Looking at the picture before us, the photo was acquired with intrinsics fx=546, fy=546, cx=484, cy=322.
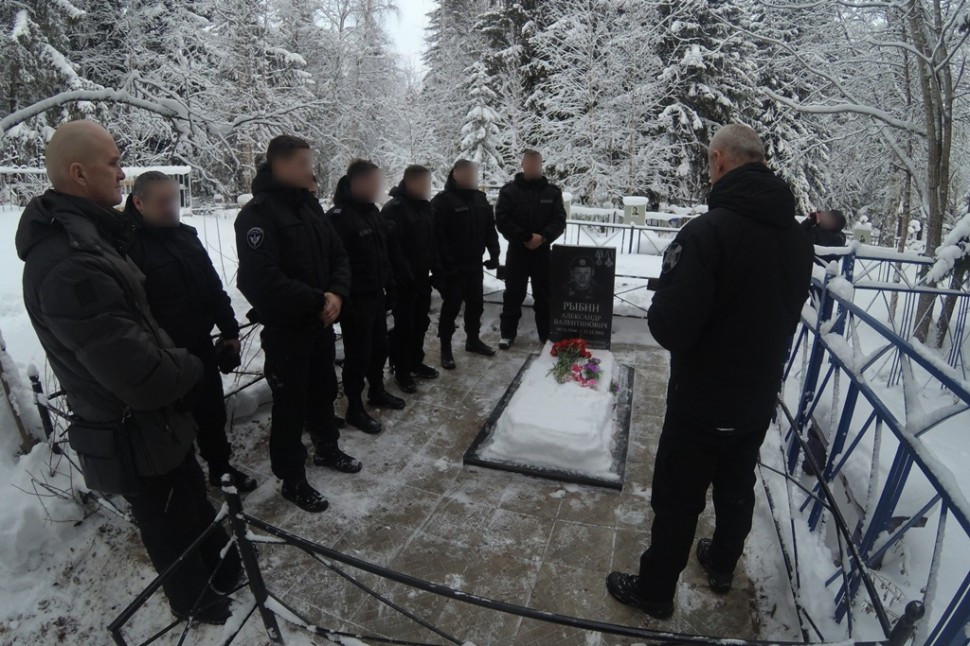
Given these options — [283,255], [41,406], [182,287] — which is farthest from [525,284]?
[41,406]

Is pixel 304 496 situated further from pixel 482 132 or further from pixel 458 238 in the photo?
pixel 482 132

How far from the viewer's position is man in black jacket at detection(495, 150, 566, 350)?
568 centimetres

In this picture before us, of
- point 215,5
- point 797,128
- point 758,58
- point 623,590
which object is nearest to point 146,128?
point 215,5

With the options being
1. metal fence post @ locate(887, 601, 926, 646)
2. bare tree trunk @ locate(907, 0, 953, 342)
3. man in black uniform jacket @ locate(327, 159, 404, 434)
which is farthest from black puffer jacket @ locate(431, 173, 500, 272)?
bare tree trunk @ locate(907, 0, 953, 342)

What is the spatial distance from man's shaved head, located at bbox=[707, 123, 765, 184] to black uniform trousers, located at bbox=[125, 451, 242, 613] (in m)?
2.58

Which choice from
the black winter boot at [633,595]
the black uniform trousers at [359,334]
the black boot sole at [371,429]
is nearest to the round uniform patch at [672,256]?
the black winter boot at [633,595]

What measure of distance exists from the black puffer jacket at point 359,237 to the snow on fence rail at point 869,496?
289 centimetres

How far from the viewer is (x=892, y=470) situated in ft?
7.13

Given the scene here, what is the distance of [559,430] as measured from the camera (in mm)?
3777

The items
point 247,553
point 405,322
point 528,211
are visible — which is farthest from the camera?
point 528,211

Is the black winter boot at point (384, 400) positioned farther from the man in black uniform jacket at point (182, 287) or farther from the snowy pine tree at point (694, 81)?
the snowy pine tree at point (694, 81)

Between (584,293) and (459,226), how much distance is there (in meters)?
1.45

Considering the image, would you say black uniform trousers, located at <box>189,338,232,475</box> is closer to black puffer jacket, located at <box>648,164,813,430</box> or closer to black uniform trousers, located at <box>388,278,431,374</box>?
black uniform trousers, located at <box>388,278,431,374</box>

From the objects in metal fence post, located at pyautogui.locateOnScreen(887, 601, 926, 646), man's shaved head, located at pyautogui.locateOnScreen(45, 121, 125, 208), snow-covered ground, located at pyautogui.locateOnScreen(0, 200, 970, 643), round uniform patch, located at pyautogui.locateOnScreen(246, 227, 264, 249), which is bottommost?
snow-covered ground, located at pyautogui.locateOnScreen(0, 200, 970, 643)
